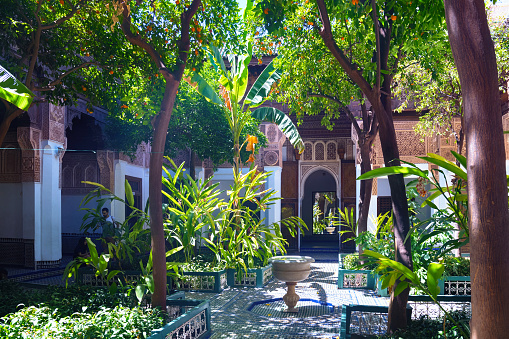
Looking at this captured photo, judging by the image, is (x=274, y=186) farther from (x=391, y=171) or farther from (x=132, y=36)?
(x=391, y=171)

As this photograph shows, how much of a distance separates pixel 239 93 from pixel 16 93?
618 cm

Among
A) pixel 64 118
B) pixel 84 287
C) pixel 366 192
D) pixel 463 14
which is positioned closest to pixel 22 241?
pixel 64 118

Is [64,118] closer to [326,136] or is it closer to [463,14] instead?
[326,136]

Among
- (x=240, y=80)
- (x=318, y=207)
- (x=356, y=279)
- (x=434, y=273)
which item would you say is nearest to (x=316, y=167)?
(x=318, y=207)

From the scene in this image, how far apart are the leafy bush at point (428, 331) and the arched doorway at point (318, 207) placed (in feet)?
43.6

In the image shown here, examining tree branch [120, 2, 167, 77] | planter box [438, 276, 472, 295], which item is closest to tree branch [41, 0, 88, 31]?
tree branch [120, 2, 167, 77]

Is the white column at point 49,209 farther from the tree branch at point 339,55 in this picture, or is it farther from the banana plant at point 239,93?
the tree branch at point 339,55

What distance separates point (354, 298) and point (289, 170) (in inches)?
309

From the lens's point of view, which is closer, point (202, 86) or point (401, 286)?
point (401, 286)

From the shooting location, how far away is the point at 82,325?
11.1 feet

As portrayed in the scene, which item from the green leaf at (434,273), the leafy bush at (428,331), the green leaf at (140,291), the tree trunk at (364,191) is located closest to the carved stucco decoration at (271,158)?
the tree trunk at (364,191)

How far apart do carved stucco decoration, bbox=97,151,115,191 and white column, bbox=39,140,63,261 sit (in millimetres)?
2581

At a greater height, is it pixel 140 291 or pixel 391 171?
pixel 391 171

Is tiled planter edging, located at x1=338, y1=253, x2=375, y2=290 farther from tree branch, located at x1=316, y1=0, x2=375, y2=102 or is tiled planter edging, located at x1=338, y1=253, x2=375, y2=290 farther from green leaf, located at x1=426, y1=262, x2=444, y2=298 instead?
green leaf, located at x1=426, y1=262, x2=444, y2=298
